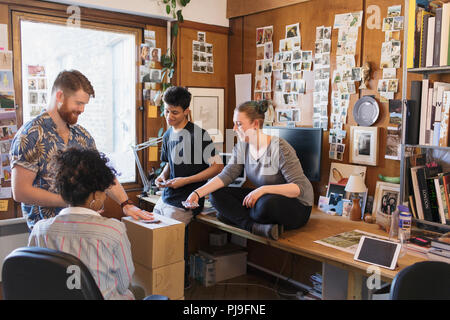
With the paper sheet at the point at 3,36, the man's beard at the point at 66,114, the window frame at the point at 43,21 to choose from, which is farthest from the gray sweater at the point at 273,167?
the paper sheet at the point at 3,36

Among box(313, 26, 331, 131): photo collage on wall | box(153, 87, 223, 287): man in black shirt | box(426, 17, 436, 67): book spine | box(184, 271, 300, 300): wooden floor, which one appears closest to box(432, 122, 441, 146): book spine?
box(426, 17, 436, 67): book spine

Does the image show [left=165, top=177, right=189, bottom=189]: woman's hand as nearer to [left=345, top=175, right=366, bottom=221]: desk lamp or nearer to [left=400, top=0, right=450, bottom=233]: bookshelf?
[left=345, top=175, right=366, bottom=221]: desk lamp

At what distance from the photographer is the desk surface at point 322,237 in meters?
1.95

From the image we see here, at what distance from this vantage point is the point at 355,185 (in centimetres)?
265

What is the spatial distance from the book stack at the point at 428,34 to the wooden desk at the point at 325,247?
97cm

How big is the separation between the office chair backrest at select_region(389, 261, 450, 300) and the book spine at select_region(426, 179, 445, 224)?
3.33ft

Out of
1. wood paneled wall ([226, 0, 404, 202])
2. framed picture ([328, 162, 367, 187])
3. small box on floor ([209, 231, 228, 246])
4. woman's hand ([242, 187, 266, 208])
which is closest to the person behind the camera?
woman's hand ([242, 187, 266, 208])

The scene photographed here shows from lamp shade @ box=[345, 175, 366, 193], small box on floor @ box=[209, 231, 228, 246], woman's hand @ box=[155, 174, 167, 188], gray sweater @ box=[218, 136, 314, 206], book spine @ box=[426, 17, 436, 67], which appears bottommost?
small box on floor @ box=[209, 231, 228, 246]

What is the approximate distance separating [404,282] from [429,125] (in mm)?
1184

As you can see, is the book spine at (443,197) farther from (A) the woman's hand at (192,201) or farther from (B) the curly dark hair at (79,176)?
(B) the curly dark hair at (79,176)

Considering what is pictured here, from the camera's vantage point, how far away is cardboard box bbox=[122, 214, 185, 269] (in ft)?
7.44

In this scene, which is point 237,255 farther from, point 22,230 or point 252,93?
point 22,230

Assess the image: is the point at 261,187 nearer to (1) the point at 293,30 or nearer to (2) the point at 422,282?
(2) the point at 422,282

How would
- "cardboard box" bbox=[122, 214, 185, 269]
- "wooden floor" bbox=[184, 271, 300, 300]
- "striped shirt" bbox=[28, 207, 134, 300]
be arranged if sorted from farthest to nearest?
"wooden floor" bbox=[184, 271, 300, 300]
"cardboard box" bbox=[122, 214, 185, 269]
"striped shirt" bbox=[28, 207, 134, 300]
